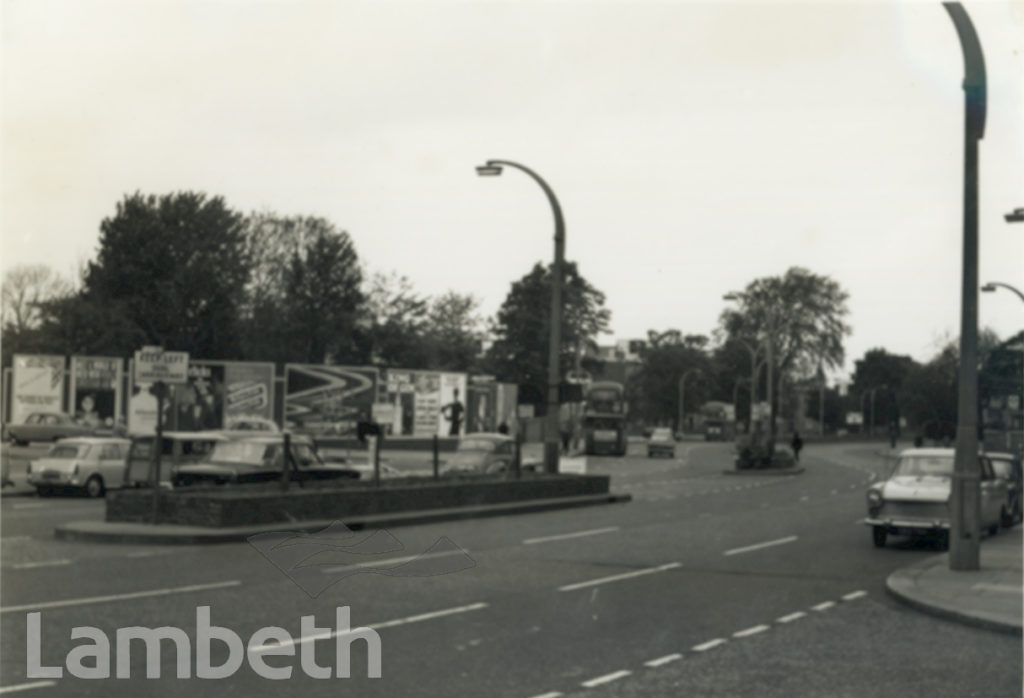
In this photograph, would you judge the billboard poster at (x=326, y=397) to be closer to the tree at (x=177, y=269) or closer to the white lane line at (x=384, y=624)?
the tree at (x=177, y=269)

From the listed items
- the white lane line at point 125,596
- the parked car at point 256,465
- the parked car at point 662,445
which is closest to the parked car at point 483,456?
the parked car at point 256,465

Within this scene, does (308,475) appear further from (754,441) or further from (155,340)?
(155,340)

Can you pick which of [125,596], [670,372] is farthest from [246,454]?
[670,372]

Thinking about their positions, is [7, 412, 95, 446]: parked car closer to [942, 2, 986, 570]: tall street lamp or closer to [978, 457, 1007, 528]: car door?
[978, 457, 1007, 528]: car door

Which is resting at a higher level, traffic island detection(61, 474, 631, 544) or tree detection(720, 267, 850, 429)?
tree detection(720, 267, 850, 429)

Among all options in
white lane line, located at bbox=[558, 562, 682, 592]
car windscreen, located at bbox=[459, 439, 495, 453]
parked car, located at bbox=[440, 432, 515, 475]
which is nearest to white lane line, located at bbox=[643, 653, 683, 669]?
white lane line, located at bbox=[558, 562, 682, 592]

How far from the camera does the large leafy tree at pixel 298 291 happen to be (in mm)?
75062

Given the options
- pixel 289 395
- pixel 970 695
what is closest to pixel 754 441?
pixel 289 395

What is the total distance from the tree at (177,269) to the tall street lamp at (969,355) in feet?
200

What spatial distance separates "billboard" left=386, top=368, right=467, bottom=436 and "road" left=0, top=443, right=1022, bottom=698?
43.9m

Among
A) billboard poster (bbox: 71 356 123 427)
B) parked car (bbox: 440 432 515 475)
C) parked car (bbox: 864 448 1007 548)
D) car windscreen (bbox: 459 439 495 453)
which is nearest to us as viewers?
parked car (bbox: 864 448 1007 548)

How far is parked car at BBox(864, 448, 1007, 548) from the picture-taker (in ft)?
67.2

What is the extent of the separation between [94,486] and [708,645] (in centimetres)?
2236

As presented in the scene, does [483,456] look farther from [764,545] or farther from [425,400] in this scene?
[425,400]
